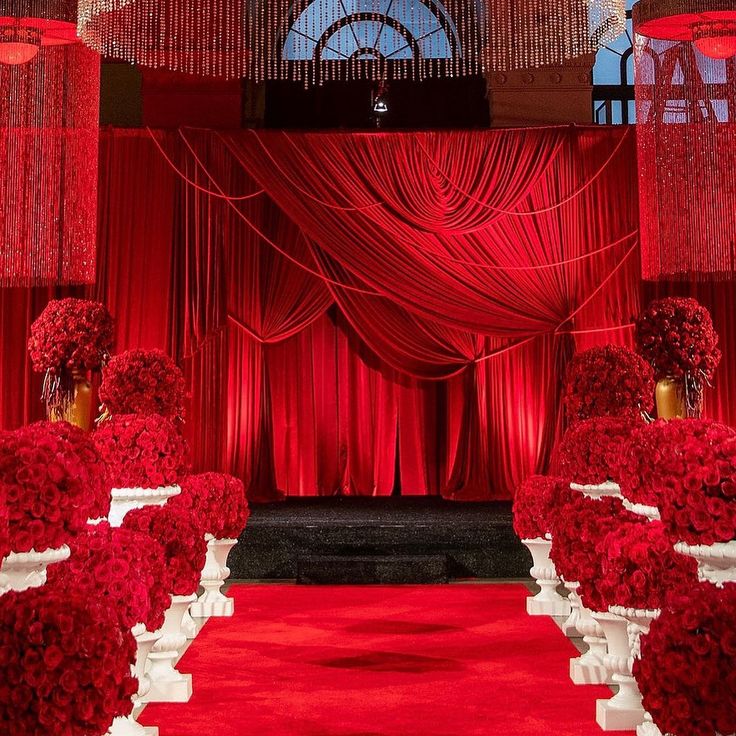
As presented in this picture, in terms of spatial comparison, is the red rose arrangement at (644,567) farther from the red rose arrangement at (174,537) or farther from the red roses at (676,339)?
the red roses at (676,339)

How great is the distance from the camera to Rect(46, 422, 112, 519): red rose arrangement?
283 cm

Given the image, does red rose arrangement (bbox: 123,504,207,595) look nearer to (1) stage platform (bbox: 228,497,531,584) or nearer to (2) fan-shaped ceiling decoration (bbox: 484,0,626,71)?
(2) fan-shaped ceiling decoration (bbox: 484,0,626,71)

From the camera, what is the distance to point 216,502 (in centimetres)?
561

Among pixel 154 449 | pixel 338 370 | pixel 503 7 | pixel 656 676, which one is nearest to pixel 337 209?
pixel 338 370

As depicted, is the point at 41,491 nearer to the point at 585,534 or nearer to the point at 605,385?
the point at 585,534

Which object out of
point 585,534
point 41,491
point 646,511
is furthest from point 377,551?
point 41,491

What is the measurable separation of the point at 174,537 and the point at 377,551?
130 inches

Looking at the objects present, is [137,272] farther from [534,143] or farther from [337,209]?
[534,143]

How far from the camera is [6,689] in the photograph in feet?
7.97

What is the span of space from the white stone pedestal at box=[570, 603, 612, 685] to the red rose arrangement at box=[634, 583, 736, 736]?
70.3 inches

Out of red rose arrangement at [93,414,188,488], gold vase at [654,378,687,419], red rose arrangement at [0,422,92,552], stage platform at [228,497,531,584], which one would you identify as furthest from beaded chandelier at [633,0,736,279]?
red rose arrangement at [0,422,92,552]

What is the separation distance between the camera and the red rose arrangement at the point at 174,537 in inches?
157

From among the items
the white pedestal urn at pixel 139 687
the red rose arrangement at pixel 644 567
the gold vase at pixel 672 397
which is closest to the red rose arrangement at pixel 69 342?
the white pedestal urn at pixel 139 687

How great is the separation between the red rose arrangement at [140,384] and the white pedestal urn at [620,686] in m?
2.44
